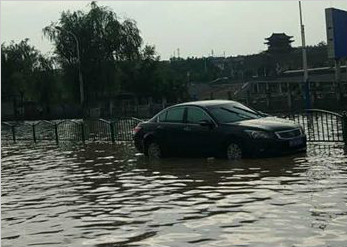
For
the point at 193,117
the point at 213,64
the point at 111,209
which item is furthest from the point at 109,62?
the point at 213,64

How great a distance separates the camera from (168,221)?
679 centimetres

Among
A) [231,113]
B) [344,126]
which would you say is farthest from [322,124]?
[231,113]

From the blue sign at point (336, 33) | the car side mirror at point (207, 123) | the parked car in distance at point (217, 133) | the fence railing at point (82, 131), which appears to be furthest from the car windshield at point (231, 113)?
the blue sign at point (336, 33)

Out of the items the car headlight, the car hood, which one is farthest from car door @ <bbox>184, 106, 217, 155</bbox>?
the car headlight

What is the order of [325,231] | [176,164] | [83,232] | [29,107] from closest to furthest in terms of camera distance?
[325,231] < [83,232] < [176,164] < [29,107]

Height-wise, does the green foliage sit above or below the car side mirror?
above

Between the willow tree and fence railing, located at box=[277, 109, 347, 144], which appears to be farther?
the willow tree

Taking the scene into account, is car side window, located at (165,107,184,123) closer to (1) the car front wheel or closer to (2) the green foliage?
(1) the car front wheel

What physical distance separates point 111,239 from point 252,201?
231cm

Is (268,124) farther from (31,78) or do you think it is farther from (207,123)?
(31,78)

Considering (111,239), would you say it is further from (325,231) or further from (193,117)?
(193,117)

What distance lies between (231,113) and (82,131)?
9.46m

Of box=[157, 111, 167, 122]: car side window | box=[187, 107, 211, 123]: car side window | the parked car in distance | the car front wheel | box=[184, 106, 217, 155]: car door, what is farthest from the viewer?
box=[157, 111, 167, 122]: car side window

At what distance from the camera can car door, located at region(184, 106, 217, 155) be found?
12.6 meters
